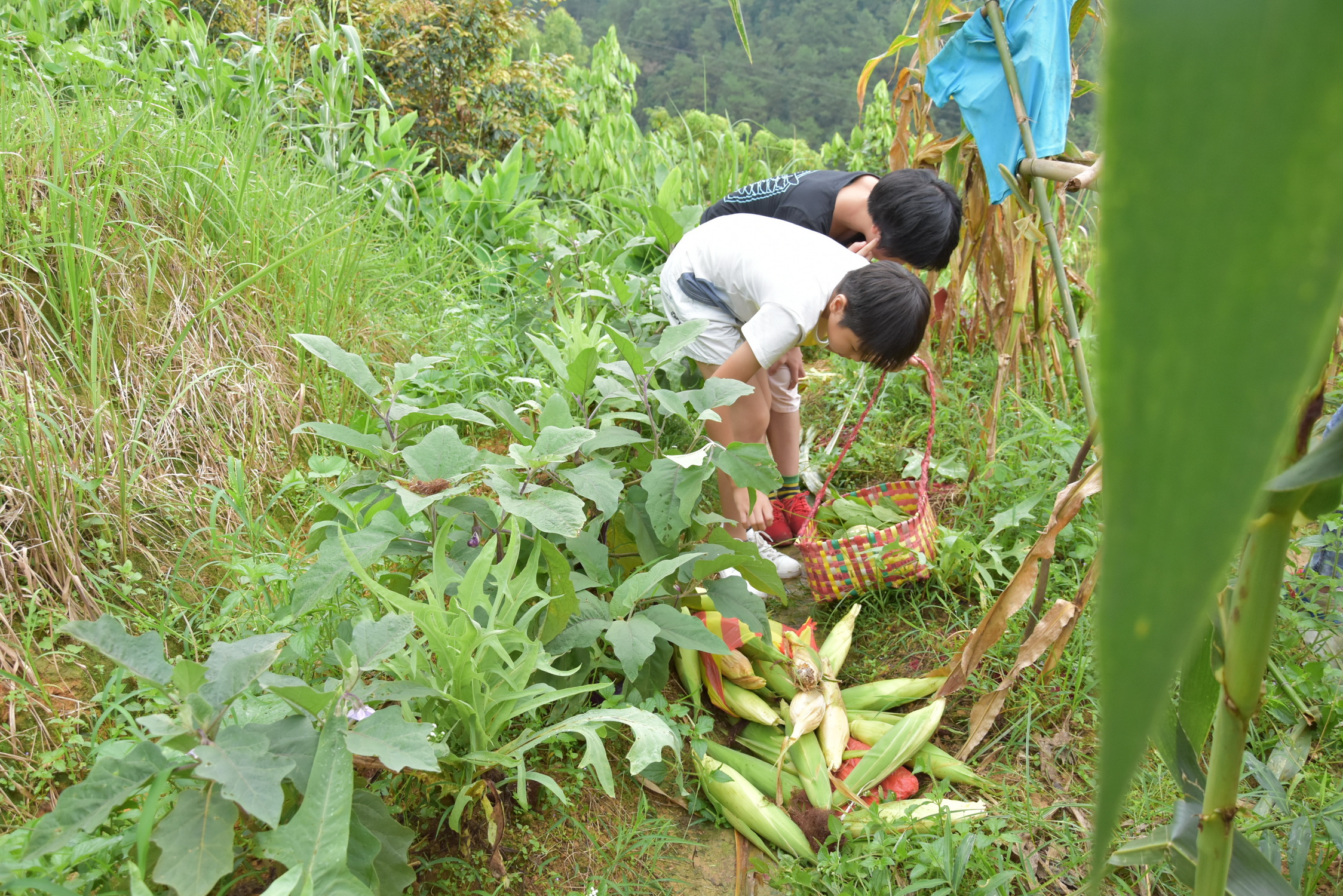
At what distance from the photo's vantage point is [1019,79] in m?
1.86

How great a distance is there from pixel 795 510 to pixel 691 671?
99 cm

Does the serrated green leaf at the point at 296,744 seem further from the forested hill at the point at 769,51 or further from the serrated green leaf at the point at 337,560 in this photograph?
the forested hill at the point at 769,51

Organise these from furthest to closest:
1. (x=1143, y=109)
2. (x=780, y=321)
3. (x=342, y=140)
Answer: (x=342, y=140)
(x=780, y=321)
(x=1143, y=109)

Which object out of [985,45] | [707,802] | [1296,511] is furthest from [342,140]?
[1296,511]

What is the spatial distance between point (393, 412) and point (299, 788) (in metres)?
0.70

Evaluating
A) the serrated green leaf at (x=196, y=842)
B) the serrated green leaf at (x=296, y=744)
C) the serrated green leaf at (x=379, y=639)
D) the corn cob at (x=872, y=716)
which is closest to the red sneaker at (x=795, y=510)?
the corn cob at (x=872, y=716)

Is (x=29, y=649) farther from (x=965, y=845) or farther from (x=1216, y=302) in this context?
(x=1216, y=302)

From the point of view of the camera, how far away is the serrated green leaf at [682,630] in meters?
1.38

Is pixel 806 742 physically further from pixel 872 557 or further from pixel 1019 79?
pixel 1019 79

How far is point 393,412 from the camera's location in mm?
1466

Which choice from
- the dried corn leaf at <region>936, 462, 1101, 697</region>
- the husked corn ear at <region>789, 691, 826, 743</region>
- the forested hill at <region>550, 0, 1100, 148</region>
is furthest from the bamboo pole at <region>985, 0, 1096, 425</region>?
the forested hill at <region>550, 0, 1100, 148</region>

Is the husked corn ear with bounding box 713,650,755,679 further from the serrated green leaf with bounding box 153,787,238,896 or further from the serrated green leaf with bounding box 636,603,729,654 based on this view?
the serrated green leaf with bounding box 153,787,238,896

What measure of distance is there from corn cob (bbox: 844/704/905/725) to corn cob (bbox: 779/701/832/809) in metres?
0.12

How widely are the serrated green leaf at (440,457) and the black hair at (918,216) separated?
5.30 ft
